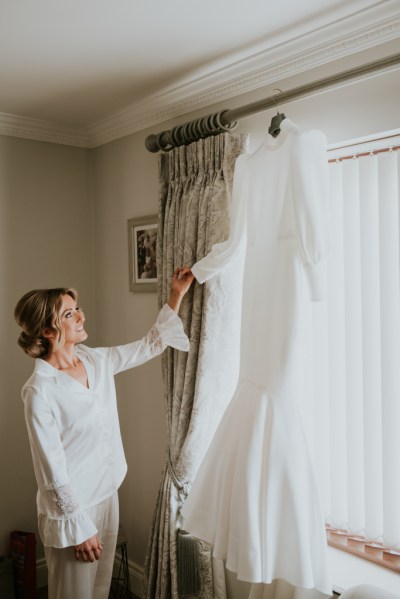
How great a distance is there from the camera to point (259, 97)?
2473 millimetres

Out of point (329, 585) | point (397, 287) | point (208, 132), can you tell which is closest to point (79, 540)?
point (329, 585)

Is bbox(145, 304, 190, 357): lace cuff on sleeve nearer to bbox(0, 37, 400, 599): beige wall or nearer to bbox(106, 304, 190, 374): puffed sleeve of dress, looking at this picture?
bbox(106, 304, 190, 374): puffed sleeve of dress

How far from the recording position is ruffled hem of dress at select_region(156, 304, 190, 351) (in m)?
2.52

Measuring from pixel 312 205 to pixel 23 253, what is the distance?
1.99 m

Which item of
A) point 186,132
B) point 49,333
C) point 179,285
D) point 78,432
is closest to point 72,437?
point 78,432

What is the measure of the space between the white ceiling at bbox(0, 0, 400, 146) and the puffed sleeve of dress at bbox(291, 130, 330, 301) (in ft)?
1.34

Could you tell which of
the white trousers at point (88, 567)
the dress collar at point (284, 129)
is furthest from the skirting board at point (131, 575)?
the dress collar at point (284, 129)

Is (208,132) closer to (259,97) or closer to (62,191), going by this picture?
(259,97)

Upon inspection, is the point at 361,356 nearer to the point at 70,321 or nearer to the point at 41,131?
the point at 70,321

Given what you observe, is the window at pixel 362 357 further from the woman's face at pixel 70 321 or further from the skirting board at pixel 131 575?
the skirting board at pixel 131 575

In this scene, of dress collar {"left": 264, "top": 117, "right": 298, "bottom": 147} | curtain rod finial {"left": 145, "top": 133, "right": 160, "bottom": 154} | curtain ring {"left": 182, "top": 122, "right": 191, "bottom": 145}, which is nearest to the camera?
dress collar {"left": 264, "top": 117, "right": 298, "bottom": 147}

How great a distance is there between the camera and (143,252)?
3174 millimetres

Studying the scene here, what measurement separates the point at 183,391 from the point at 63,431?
59cm

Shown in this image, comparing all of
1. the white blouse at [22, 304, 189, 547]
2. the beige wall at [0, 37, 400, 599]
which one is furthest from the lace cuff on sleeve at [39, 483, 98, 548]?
the beige wall at [0, 37, 400, 599]
